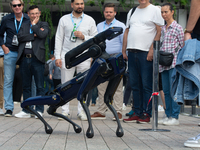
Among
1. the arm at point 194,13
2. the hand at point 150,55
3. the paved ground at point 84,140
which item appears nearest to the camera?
the paved ground at point 84,140

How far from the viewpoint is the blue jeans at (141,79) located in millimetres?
5770

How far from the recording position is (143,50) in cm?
577

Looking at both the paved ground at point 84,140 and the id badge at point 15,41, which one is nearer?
the paved ground at point 84,140

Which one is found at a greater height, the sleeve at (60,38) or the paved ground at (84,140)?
Answer: the sleeve at (60,38)

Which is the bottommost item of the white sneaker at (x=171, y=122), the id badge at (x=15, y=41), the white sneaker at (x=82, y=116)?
the white sneaker at (x=82, y=116)

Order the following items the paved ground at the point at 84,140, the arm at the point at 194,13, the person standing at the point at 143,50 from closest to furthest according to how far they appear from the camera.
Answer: the paved ground at the point at 84,140 < the arm at the point at 194,13 < the person standing at the point at 143,50

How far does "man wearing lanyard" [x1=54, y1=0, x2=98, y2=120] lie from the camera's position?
6293 mm

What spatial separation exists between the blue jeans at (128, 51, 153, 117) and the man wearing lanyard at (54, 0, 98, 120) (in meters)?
0.95

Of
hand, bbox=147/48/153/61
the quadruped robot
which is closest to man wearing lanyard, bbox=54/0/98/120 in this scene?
hand, bbox=147/48/153/61

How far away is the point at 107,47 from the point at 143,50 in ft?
3.13

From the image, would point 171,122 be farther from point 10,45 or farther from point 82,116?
point 10,45

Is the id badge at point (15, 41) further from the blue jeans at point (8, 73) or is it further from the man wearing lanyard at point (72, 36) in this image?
the man wearing lanyard at point (72, 36)

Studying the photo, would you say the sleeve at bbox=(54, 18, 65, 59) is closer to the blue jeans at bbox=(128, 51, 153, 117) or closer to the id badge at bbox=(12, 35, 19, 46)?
the id badge at bbox=(12, 35, 19, 46)

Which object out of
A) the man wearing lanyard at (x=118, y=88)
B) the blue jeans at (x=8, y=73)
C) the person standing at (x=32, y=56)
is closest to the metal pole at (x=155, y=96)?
the man wearing lanyard at (x=118, y=88)
